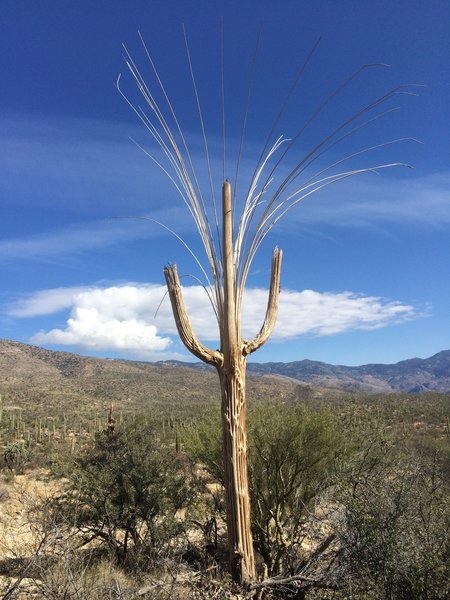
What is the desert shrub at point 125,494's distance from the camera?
29.6ft

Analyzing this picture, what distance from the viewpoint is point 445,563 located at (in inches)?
165

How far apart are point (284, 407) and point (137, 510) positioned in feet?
14.5

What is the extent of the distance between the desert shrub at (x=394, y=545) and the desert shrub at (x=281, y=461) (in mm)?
3259

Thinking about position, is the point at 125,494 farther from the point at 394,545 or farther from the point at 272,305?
the point at 272,305

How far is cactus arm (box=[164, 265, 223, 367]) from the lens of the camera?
4453 millimetres

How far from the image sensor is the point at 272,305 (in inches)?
195

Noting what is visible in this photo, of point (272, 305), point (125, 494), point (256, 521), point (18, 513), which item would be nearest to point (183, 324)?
point (272, 305)

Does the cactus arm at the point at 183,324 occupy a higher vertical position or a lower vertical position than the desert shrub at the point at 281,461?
higher

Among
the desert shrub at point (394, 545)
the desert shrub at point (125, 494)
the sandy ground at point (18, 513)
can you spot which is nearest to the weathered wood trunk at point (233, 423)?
the desert shrub at point (394, 545)

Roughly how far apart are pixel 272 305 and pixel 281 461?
572 centimetres

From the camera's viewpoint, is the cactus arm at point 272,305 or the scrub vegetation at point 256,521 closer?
the scrub vegetation at point 256,521

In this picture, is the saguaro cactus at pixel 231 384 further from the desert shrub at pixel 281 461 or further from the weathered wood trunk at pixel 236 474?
the desert shrub at pixel 281 461

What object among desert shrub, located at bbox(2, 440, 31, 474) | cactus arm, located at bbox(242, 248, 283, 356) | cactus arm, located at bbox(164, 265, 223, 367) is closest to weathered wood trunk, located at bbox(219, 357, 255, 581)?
cactus arm, located at bbox(164, 265, 223, 367)

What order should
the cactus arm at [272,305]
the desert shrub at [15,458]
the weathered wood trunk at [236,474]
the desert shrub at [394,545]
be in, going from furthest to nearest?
the desert shrub at [15,458] < the cactus arm at [272,305] < the weathered wood trunk at [236,474] < the desert shrub at [394,545]
